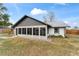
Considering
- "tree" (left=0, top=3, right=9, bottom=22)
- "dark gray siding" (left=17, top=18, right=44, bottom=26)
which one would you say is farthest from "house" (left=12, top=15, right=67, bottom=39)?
"tree" (left=0, top=3, right=9, bottom=22)

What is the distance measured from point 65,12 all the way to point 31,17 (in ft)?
1.71

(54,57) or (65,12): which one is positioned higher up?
(65,12)

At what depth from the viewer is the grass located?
10867 millimetres

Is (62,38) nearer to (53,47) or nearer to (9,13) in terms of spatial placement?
(53,47)

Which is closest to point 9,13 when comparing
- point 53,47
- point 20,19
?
point 20,19

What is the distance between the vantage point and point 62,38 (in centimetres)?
1088

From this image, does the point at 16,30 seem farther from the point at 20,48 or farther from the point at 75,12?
the point at 75,12

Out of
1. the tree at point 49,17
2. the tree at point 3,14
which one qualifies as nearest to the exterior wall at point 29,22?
the tree at point 49,17

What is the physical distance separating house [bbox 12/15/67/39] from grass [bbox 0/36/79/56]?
9 centimetres

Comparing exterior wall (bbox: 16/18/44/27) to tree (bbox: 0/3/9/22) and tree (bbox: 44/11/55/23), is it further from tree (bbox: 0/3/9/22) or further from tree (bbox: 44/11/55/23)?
tree (bbox: 0/3/9/22)

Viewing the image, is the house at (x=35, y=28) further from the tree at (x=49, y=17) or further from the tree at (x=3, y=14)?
the tree at (x=3, y=14)

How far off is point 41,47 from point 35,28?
304mm

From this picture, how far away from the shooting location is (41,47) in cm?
1091

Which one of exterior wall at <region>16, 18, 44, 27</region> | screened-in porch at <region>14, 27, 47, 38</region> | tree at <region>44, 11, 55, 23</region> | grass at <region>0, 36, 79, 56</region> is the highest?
tree at <region>44, 11, 55, 23</region>
